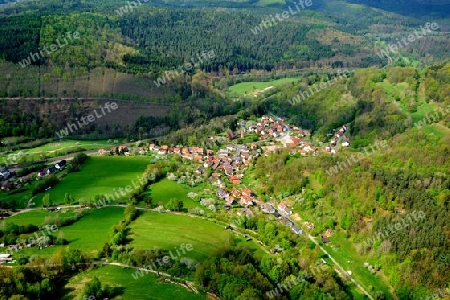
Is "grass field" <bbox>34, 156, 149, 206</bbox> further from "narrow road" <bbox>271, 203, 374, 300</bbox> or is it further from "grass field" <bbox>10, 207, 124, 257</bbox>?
"narrow road" <bbox>271, 203, 374, 300</bbox>

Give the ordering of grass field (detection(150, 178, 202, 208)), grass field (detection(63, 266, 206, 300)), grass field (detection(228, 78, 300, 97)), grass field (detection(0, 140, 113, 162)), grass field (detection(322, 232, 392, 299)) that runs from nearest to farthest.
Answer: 1. grass field (detection(63, 266, 206, 300))
2. grass field (detection(322, 232, 392, 299))
3. grass field (detection(150, 178, 202, 208))
4. grass field (detection(0, 140, 113, 162))
5. grass field (detection(228, 78, 300, 97))

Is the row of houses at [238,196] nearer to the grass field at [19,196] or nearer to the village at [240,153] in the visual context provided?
the village at [240,153]

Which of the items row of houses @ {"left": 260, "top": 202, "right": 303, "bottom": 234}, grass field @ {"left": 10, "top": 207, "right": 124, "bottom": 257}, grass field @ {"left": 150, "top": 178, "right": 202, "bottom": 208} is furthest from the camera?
grass field @ {"left": 150, "top": 178, "right": 202, "bottom": 208}

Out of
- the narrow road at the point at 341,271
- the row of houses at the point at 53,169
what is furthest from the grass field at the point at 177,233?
the row of houses at the point at 53,169

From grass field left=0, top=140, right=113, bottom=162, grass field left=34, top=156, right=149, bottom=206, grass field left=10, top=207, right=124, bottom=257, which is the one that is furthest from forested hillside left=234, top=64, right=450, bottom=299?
grass field left=0, top=140, right=113, bottom=162

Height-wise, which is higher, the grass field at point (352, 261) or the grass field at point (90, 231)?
the grass field at point (90, 231)

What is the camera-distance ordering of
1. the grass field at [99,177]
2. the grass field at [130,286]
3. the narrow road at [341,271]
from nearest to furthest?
the grass field at [130,286], the narrow road at [341,271], the grass field at [99,177]

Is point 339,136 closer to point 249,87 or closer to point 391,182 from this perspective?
point 391,182
